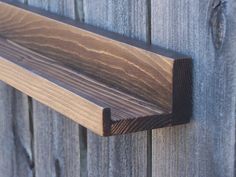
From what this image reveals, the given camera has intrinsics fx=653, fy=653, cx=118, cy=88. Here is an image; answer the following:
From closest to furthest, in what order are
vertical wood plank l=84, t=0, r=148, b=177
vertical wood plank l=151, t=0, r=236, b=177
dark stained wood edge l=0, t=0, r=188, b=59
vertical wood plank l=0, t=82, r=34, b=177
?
1. vertical wood plank l=151, t=0, r=236, b=177
2. dark stained wood edge l=0, t=0, r=188, b=59
3. vertical wood plank l=84, t=0, r=148, b=177
4. vertical wood plank l=0, t=82, r=34, b=177

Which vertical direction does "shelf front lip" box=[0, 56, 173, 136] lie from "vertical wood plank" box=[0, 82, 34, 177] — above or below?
above

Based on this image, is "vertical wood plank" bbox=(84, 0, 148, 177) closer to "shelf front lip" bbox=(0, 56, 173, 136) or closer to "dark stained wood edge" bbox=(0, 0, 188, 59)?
"dark stained wood edge" bbox=(0, 0, 188, 59)

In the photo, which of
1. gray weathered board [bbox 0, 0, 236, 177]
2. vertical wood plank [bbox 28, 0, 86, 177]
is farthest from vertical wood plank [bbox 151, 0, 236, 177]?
vertical wood plank [bbox 28, 0, 86, 177]

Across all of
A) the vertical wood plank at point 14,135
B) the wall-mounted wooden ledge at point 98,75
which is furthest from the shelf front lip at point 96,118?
the vertical wood plank at point 14,135

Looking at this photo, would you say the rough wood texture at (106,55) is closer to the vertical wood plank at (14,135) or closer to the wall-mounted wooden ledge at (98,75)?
the wall-mounted wooden ledge at (98,75)

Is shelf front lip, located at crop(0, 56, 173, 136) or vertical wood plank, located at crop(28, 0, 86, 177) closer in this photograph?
shelf front lip, located at crop(0, 56, 173, 136)

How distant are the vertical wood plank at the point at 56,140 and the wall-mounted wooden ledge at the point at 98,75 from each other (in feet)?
0.18

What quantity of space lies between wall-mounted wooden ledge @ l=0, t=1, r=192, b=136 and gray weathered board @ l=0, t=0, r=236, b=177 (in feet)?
0.10

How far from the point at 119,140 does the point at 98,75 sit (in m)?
0.13

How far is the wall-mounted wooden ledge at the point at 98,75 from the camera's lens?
0.94m

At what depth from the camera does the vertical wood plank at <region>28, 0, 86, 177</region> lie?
1.33 metres

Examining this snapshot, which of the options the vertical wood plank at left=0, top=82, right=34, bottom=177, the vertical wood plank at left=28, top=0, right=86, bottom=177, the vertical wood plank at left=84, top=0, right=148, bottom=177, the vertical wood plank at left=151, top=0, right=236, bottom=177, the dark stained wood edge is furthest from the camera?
the vertical wood plank at left=0, top=82, right=34, bottom=177

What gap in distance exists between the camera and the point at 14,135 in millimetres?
1679

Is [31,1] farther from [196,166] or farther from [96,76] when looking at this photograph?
[196,166]
